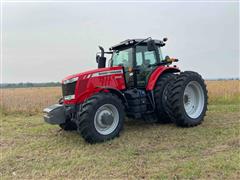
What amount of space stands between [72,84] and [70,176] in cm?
237

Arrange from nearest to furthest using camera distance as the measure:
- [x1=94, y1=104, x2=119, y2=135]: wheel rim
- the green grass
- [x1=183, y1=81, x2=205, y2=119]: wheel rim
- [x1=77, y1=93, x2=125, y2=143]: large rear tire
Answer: the green grass < [x1=77, y1=93, x2=125, y2=143]: large rear tire < [x1=94, y1=104, x2=119, y2=135]: wheel rim < [x1=183, y1=81, x2=205, y2=119]: wheel rim

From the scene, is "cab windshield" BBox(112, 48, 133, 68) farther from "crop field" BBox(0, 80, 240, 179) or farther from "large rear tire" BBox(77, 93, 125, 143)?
"crop field" BBox(0, 80, 240, 179)

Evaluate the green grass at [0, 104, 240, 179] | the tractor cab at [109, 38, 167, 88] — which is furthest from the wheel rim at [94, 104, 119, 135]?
the tractor cab at [109, 38, 167, 88]

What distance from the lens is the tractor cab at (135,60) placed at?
251 inches

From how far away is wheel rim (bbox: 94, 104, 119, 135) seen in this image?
5.32m

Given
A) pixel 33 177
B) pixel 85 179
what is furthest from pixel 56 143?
Result: pixel 85 179

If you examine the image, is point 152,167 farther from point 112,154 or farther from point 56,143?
point 56,143

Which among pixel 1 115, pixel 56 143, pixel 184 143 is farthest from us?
pixel 1 115

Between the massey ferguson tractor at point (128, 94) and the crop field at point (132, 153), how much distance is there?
34cm

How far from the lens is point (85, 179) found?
360 centimetres

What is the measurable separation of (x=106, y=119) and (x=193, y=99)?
2688mm

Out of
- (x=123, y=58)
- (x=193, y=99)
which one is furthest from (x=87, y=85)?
(x=193, y=99)

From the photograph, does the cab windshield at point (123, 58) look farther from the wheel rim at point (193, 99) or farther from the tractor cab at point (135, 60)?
the wheel rim at point (193, 99)

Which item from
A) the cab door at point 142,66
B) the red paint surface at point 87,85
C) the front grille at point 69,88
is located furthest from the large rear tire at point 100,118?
the cab door at point 142,66
